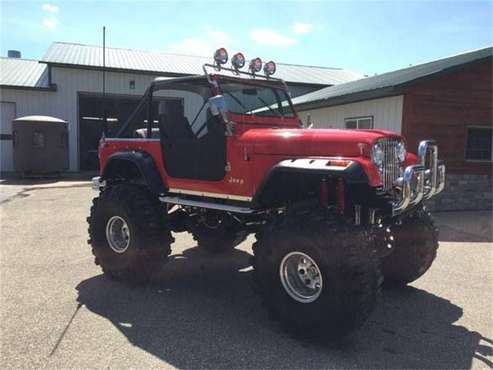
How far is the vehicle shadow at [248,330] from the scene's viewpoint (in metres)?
3.39

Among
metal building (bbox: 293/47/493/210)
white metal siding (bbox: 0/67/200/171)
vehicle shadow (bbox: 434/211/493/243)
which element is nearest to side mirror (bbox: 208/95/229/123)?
vehicle shadow (bbox: 434/211/493/243)

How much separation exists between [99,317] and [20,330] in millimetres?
664

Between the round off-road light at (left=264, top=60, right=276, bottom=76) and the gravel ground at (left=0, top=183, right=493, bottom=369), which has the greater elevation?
the round off-road light at (left=264, top=60, right=276, bottom=76)

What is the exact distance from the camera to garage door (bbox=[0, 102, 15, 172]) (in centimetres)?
1906

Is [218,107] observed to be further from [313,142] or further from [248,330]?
[248,330]

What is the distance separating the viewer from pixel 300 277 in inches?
150

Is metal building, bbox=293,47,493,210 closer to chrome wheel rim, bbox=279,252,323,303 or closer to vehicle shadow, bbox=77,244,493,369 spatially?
vehicle shadow, bbox=77,244,493,369

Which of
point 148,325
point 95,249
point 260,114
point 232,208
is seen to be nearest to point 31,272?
point 95,249

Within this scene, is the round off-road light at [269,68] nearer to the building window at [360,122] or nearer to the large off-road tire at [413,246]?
the large off-road tire at [413,246]

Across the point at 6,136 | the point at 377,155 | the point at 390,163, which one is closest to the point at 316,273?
the point at 377,155

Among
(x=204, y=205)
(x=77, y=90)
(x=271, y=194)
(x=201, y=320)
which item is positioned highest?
(x=77, y=90)

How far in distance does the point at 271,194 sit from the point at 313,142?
63 cm

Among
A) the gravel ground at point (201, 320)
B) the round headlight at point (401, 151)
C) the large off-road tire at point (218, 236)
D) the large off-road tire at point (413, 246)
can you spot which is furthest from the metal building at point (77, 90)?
the round headlight at point (401, 151)

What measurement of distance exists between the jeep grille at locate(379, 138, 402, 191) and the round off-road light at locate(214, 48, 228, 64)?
201 centimetres
